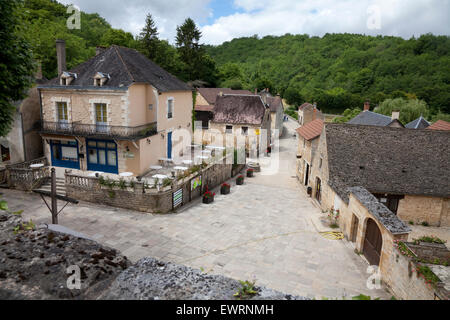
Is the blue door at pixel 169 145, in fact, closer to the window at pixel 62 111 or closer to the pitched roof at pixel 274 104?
the window at pixel 62 111

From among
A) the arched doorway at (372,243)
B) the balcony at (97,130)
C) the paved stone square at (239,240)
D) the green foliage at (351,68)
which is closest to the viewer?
the paved stone square at (239,240)

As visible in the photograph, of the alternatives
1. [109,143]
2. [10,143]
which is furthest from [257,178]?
[10,143]

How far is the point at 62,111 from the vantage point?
21406 mm

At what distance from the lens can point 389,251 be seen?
10992mm

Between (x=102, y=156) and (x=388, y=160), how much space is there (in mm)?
18884

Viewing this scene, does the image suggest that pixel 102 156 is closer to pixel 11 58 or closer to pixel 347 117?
pixel 11 58

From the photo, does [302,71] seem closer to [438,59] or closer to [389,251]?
[438,59]

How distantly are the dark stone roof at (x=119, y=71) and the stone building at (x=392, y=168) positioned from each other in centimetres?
1311

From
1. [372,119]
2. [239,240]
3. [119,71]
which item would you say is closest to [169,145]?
[119,71]

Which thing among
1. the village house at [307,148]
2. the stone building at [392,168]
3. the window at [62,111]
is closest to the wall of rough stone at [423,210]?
the stone building at [392,168]

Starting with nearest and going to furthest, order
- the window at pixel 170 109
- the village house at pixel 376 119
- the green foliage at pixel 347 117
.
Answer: the window at pixel 170 109 < the village house at pixel 376 119 < the green foliage at pixel 347 117

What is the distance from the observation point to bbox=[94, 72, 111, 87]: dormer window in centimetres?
1998

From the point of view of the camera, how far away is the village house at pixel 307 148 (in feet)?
79.2

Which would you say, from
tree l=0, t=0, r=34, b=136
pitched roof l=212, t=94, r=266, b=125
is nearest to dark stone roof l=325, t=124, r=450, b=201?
tree l=0, t=0, r=34, b=136
